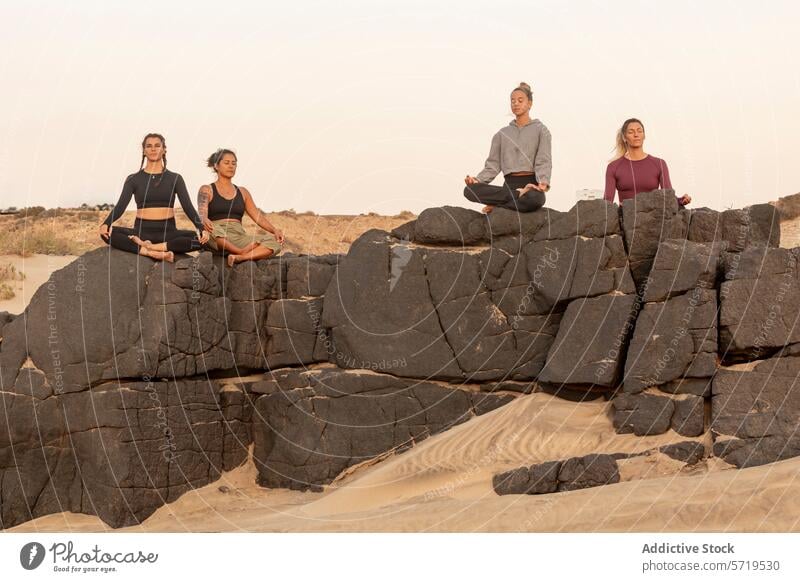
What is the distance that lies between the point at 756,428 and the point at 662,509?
281 cm

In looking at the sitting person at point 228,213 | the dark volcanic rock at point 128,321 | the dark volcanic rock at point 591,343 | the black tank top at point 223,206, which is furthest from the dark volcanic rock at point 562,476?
the black tank top at point 223,206

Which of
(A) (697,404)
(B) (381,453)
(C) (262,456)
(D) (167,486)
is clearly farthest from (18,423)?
(A) (697,404)

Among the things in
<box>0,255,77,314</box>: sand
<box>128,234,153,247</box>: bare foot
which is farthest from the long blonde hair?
<box>0,255,77,314</box>: sand

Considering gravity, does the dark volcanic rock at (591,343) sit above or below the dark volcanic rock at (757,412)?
above

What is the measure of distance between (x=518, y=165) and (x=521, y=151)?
240 mm

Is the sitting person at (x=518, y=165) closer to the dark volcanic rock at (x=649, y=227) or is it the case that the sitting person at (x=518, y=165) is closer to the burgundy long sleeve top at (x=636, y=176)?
the burgundy long sleeve top at (x=636, y=176)

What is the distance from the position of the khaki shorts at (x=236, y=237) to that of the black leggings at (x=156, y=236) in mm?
433

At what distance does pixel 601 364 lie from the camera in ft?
65.8

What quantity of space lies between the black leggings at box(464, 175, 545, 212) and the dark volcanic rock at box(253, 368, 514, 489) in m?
3.17

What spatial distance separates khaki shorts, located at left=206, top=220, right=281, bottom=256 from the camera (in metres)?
22.1

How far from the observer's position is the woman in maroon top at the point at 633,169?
21578mm

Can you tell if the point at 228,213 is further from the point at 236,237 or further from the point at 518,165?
the point at 518,165

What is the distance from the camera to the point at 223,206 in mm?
22156
